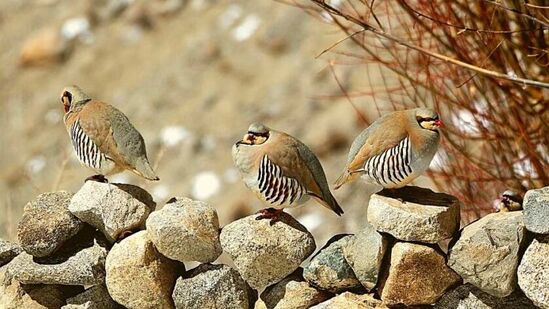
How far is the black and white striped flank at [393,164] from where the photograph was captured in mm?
2416

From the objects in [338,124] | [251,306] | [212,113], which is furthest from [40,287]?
[212,113]

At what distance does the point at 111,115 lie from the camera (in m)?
2.75

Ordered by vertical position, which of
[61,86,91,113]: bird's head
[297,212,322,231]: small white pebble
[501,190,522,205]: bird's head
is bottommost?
[297,212,322,231]: small white pebble

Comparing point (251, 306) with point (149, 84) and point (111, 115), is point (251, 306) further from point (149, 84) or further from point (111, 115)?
point (149, 84)

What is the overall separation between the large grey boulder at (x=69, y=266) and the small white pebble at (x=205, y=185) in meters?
4.35

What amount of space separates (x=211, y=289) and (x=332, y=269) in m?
0.35

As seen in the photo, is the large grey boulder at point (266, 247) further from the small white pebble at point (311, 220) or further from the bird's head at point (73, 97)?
the small white pebble at point (311, 220)

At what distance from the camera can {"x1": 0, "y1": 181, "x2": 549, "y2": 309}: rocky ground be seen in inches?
93.8

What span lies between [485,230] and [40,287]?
1.35 meters

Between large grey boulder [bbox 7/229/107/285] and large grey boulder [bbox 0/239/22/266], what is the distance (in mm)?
225

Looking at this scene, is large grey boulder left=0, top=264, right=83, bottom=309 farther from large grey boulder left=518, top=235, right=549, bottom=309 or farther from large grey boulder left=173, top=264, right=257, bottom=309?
large grey boulder left=518, top=235, right=549, bottom=309

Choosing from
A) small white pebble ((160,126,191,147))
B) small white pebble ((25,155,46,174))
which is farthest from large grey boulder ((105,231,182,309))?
small white pebble ((25,155,46,174))

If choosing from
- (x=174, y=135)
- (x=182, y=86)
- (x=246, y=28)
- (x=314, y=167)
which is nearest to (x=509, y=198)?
(x=314, y=167)

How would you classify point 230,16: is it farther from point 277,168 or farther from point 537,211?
point 537,211
